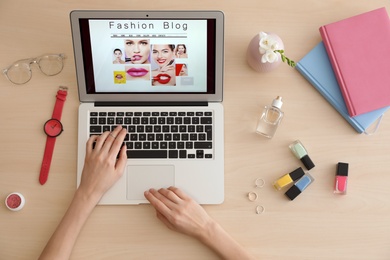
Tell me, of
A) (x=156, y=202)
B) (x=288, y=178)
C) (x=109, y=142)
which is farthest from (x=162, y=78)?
(x=288, y=178)

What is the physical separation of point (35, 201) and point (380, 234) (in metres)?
0.93

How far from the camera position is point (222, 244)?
109cm

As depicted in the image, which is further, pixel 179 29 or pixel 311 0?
pixel 311 0

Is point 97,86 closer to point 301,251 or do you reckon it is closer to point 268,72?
point 268,72

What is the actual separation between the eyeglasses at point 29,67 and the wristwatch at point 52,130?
0.21ft

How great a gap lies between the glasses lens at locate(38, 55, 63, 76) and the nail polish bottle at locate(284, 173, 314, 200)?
28.8 inches

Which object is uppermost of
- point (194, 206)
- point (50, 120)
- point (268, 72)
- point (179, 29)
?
point (179, 29)

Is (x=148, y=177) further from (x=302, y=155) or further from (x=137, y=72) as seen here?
(x=302, y=155)

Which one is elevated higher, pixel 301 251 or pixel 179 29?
pixel 179 29

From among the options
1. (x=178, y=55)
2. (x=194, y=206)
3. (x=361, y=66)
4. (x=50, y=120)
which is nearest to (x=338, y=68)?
(x=361, y=66)

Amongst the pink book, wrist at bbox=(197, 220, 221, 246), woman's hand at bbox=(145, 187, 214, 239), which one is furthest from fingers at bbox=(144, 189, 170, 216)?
the pink book

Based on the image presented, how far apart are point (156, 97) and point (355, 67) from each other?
554mm

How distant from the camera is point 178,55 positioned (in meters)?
1.12

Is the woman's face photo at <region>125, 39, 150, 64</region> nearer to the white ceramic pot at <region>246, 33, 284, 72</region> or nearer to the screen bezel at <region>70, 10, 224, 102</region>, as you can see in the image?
the screen bezel at <region>70, 10, 224, 102</region>
